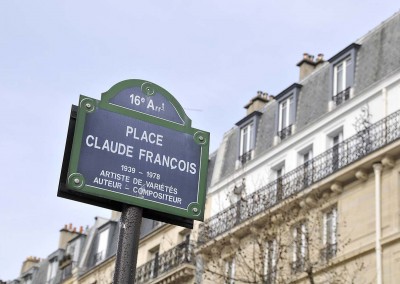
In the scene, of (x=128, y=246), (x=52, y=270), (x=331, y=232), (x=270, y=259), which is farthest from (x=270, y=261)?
(x=52, y=270)

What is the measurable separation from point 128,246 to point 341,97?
23.1 meters

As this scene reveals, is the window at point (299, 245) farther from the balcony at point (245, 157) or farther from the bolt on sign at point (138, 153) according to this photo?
the bolt on sign at point (138, 153)

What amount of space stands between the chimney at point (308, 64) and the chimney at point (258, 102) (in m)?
2.66

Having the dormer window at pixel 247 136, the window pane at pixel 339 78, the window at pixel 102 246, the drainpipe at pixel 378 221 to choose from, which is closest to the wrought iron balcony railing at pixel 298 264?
the drainpipe at pixel 378 221

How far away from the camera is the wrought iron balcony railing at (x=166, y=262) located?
35.1 metres

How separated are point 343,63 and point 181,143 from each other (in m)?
23.3

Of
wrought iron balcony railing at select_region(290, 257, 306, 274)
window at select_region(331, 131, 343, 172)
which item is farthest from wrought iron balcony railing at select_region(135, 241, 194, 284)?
wrought iron balcony railing at select_region(290, 257, 306, 274)

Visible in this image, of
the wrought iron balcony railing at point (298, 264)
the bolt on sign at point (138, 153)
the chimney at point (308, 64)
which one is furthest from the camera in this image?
the chimney at point (308, 64)

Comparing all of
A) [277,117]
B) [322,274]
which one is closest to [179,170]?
[322,274]

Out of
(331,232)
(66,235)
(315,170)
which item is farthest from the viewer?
(66,235)

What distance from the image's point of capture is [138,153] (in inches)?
287

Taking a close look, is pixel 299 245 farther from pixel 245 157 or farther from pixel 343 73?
pixel 245 157

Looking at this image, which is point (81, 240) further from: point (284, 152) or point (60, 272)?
point (284, 152)

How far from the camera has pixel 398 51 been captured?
27797 mm
